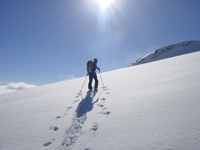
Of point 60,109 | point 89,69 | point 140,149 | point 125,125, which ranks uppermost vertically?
point 89,69

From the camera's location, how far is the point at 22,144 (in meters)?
2.30

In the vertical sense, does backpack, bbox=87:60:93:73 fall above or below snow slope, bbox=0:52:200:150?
above

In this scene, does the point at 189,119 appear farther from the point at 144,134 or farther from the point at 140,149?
the point at 140,149

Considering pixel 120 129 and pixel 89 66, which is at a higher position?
pixel 89 66

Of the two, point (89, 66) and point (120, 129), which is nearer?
point (120, 129)

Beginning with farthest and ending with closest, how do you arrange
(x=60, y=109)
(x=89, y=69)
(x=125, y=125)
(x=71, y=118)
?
1. (x=89, y=69)
2. (x=60, y=109)
3. (x=71, y=118)
4. (x=125, y=125)

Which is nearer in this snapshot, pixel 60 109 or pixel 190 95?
pixel 190 95

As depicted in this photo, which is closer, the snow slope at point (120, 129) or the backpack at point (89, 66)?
A: the snow slope at point (120, 129)

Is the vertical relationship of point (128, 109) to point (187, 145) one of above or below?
above

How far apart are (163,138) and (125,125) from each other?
2.46ft

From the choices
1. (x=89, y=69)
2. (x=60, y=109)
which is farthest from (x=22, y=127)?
(x=89, y=69)

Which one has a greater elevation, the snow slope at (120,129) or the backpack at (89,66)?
the backpack at (89,66)

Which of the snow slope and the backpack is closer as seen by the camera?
the snow slope

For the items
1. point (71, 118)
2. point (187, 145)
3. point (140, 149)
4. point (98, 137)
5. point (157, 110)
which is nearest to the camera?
point (187, 145)
